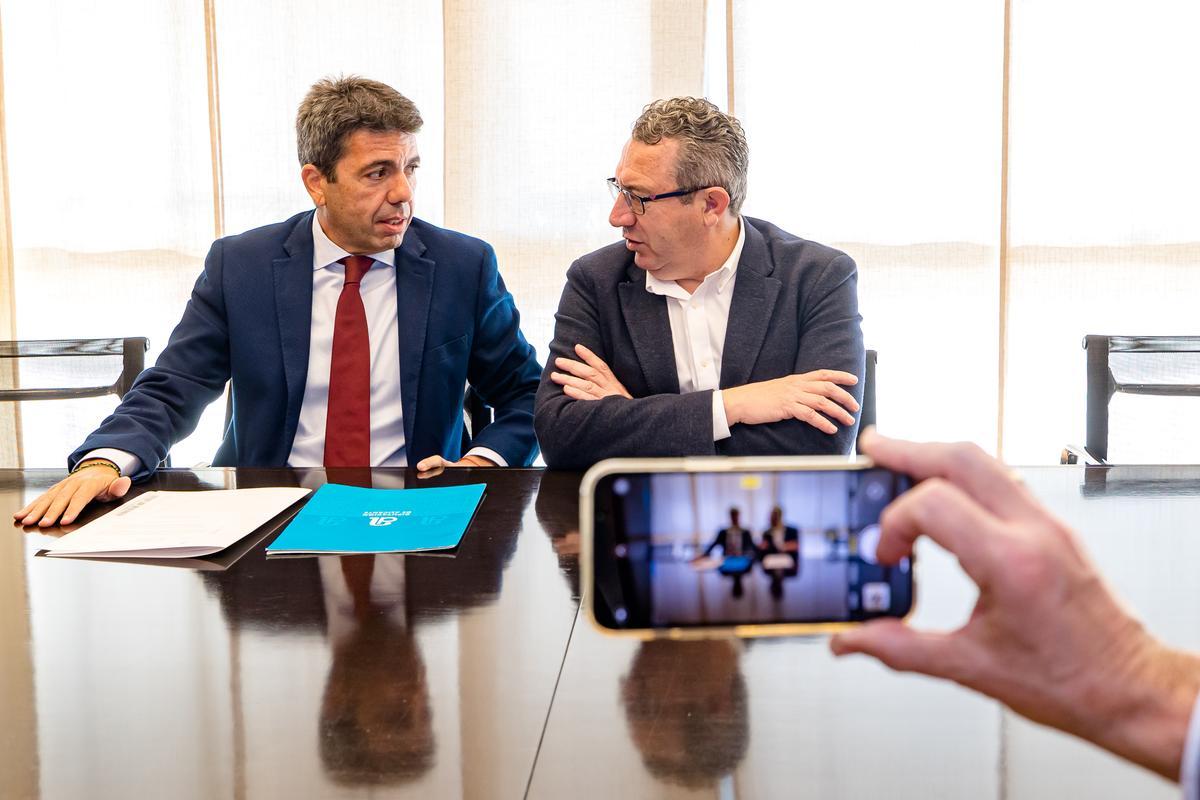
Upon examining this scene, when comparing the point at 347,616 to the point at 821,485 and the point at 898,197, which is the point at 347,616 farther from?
the point at 898,197

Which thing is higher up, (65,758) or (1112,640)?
(1112,640)

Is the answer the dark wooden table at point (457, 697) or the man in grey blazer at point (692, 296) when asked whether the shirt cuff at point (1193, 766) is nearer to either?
the dark wooden table at point (457, 697)

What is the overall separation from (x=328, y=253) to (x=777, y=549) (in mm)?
1897

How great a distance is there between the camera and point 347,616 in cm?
108

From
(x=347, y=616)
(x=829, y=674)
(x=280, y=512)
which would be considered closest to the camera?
(x=829, y=674)

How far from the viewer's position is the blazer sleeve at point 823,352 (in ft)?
6.24

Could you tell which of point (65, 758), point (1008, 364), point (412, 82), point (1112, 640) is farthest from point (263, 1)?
point (1112, 640)

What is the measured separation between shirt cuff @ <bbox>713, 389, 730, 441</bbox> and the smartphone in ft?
3.94

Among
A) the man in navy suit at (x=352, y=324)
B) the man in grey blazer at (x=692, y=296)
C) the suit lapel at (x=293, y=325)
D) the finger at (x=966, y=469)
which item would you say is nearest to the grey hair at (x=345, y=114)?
the man in navy suit at (x=352, y=324)

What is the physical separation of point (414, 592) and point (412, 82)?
297 centimetres

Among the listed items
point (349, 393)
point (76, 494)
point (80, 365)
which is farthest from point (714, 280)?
point (80, 365)

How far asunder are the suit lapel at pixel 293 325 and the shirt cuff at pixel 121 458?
A: 1.58 feet

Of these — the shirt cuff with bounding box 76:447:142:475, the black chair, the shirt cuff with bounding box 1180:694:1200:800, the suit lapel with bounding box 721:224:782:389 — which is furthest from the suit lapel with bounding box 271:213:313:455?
the shirt cuff with bounding box 1180:694:1200:800

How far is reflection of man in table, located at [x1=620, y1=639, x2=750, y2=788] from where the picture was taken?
766 mm
